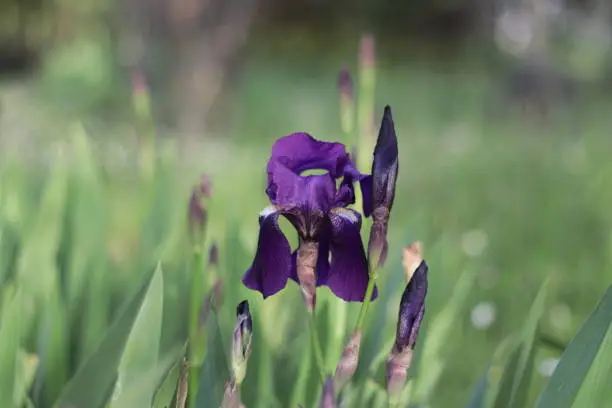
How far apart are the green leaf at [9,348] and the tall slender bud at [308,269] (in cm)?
31

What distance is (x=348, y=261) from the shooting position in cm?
76

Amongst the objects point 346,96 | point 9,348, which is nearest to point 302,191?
point 9,348

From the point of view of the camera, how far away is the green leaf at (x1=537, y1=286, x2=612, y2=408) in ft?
2.36

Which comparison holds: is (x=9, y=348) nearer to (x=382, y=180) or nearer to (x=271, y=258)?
(x=271, y=258)

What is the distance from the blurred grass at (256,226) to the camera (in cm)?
116

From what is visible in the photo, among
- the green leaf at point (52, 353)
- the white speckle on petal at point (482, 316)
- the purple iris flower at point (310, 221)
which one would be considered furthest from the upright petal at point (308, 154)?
the white speckle on petal at point (482, 316)

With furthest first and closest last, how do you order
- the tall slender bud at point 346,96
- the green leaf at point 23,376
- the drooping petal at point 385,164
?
the tall slender bud at point 346,96, the green leaf at point 23,376, the drooping petal at point 385,164

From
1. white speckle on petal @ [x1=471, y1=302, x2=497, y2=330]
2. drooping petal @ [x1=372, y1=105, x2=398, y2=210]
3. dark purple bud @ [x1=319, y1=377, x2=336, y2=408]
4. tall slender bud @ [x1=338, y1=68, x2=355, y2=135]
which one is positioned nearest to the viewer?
dark purple bud @ [x1=319, y1=377, x2=336, y2=408]

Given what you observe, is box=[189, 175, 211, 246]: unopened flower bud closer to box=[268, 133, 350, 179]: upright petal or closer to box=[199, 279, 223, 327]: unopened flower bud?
box=[199, 279, 223, 327]: unopened flower bud

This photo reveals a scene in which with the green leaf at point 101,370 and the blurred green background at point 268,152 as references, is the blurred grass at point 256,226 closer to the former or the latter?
the blurred green background at point 268,152

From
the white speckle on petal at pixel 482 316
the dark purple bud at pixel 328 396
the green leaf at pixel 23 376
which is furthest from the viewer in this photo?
the white speckle on petal at pixel 482 316

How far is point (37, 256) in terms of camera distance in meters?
1.23

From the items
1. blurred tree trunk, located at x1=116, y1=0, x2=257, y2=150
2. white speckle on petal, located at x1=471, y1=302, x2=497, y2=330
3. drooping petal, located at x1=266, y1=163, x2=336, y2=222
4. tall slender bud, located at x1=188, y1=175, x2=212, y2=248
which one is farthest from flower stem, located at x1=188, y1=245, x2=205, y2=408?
blurred tree trunk, located at x1=116, y1=0, x2=257, y2=150

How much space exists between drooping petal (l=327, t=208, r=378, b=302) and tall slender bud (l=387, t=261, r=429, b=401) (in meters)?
0.10
